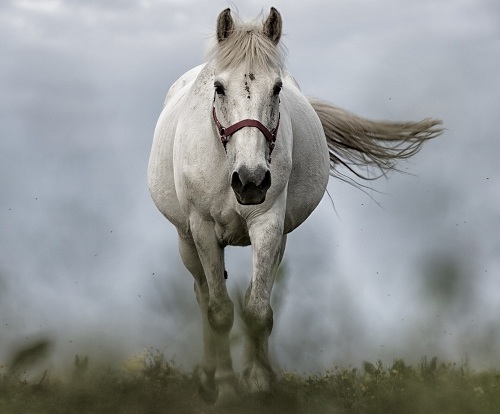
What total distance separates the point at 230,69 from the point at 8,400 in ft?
8.29

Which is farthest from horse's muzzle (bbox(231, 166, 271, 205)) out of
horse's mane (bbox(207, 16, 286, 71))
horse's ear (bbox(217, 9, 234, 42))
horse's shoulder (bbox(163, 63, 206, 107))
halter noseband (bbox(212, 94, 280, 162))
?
horse's shoulder (bbox(163, 63, 206, 107))

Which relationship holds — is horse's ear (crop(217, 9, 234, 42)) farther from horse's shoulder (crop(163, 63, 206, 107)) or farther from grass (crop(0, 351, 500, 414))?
grass (crop(0, 351, 500, 414))

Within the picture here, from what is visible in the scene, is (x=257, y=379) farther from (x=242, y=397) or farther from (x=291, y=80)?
(x=291, y=80)

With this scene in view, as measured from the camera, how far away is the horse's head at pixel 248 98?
6.73m

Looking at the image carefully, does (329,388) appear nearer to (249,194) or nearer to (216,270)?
(216,270)

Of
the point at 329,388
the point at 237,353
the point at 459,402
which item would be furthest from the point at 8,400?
the point at 459,402

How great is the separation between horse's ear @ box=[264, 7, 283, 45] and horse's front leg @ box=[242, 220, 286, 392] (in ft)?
4.03

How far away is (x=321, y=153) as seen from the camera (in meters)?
8.91

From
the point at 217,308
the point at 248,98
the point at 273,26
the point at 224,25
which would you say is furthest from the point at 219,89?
the point at 217,308

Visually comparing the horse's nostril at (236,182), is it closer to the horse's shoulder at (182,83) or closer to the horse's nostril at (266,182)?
the horse's nostril at (266,182)

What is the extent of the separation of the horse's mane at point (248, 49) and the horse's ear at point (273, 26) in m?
0.04

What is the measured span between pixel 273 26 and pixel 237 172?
1219mm

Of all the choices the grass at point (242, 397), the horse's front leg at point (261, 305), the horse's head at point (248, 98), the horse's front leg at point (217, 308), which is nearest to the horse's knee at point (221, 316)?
the horse's front leg at point (217, 308)

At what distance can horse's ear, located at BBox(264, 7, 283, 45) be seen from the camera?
7.34 meters
